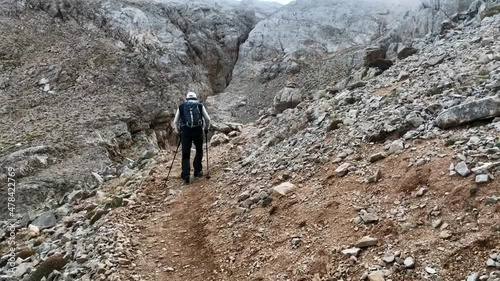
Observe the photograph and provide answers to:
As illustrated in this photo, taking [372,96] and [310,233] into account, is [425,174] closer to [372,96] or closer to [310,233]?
[310,233]

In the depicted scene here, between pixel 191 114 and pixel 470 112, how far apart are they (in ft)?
27.8

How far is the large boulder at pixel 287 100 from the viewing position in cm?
3116

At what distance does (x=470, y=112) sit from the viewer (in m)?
10.0

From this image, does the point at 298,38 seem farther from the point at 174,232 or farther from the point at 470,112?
the point at 174,232

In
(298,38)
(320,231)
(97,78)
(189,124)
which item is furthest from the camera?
(298,38)

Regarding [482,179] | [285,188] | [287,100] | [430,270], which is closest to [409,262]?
[430,270]

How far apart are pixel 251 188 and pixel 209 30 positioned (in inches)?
1730

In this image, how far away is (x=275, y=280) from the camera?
7.86 m

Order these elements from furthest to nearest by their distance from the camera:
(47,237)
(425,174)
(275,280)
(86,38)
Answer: (86,38), (47,237), (425,174), (275,280)

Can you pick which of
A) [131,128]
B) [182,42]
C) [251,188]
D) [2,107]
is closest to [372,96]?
[251,188]

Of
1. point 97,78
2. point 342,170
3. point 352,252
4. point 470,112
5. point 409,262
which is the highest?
point 470,112

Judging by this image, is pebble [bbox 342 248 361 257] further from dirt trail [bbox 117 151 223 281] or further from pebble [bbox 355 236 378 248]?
dirt trail [bbox 117 151 223 281]

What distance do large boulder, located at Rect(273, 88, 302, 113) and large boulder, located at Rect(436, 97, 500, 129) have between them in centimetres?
2048

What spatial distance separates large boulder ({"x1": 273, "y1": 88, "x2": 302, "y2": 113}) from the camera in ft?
102
